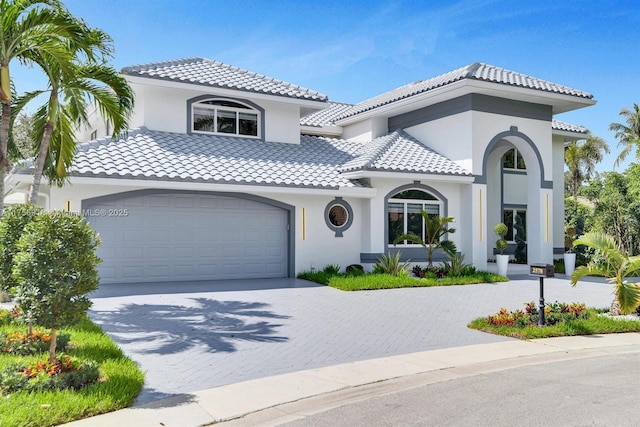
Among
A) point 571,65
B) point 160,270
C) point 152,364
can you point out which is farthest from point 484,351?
point 571,65

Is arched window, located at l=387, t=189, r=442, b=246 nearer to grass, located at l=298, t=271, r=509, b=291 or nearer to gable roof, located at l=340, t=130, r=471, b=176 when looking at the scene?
gable roof, located at l=340, t=130, r=471, b=176

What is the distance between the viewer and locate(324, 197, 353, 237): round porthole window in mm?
17484

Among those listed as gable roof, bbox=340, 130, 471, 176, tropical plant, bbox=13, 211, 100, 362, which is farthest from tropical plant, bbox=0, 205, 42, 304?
gable roof, bbox=340, 130, 471, 176

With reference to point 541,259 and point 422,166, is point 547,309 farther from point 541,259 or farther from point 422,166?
point 541,259

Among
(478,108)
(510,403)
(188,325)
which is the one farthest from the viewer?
(478,108)

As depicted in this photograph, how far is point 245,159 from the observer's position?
17109 millimetres

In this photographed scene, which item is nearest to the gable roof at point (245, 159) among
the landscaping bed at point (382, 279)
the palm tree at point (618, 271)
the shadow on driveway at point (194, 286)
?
the landscaping bed at point (382, 279)

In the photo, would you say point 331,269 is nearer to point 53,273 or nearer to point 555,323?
point 555,323

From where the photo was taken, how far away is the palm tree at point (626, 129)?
40.5 meters

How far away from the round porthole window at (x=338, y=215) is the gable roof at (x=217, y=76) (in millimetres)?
4462

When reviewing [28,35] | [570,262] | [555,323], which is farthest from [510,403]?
[570,262]

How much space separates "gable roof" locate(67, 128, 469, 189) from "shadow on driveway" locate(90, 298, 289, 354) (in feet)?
14.1

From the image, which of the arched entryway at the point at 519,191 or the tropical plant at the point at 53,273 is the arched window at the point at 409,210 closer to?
the arched entryway at the point at 519,191

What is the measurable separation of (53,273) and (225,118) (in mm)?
13539
